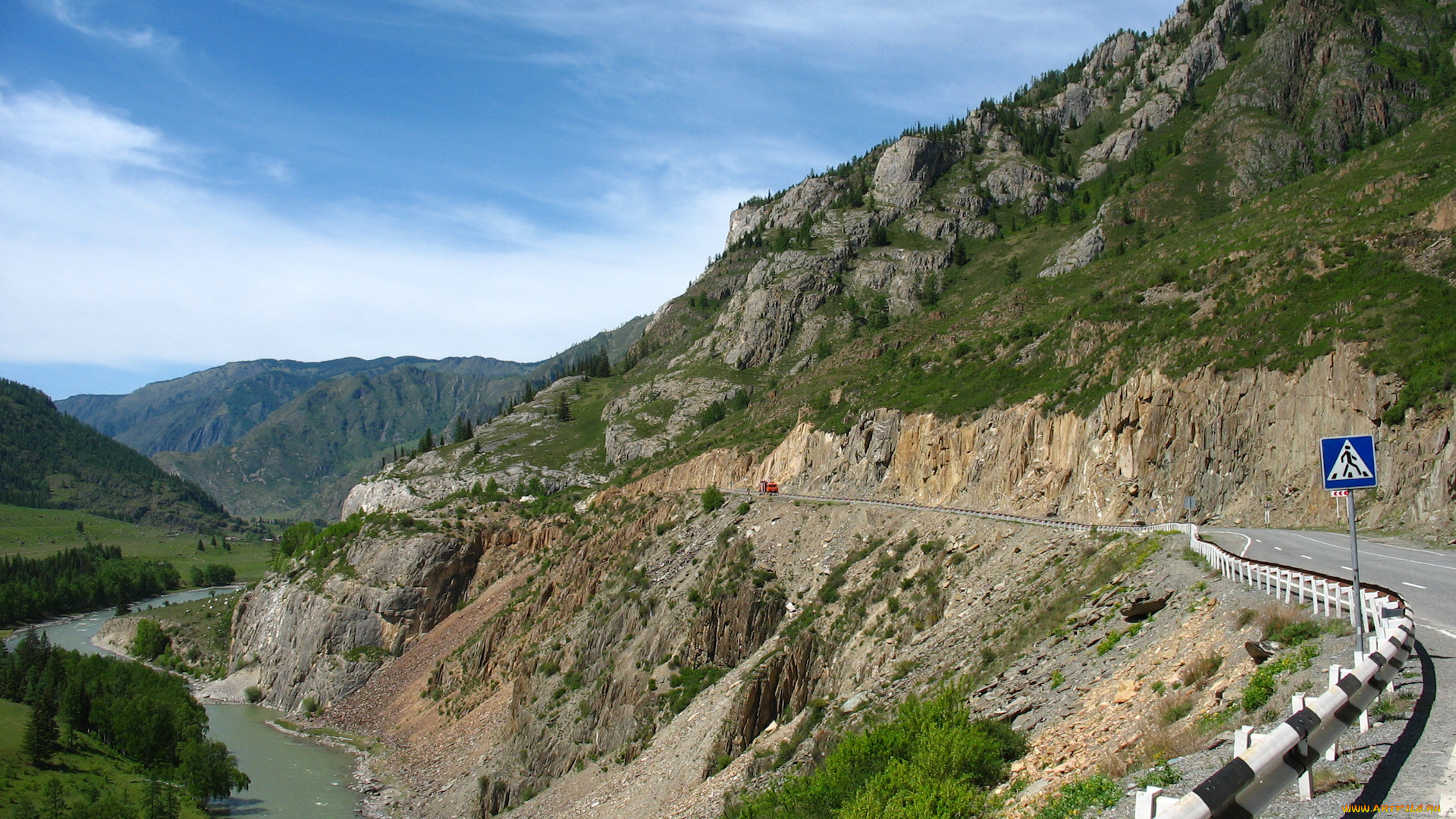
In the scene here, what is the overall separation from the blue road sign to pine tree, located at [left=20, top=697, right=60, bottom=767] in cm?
9165

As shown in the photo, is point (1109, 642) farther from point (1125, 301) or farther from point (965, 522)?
point (1125, 301)

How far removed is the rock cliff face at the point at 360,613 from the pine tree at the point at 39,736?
72.3 ft

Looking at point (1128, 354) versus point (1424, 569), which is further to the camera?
point (1128, 354)

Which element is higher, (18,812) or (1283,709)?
(1283,709)

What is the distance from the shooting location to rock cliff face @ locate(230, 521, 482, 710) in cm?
9181

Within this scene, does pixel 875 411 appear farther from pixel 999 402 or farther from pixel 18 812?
pixel 18 812

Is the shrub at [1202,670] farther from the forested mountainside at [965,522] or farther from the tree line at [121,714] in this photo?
the tree line at [121,714]

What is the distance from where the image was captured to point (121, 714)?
79812 millimetres

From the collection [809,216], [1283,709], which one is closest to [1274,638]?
[1283,709]

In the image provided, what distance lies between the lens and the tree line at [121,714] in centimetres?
6781

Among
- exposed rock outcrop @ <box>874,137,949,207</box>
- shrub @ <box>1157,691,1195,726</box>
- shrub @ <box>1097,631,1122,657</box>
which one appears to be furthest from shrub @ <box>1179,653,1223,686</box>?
exposed rock outcrop @ <box>874,137,949,207</box>

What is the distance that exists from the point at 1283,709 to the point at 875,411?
183 feet

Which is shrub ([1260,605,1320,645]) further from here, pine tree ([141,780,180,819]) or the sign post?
pine tree ([141,780,180,819])

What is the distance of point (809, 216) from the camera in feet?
603
